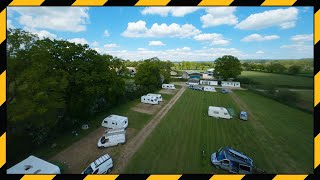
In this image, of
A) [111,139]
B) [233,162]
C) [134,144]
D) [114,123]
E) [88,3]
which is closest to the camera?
[88,3]

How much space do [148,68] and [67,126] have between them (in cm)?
2061

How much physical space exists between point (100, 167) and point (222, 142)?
9.69 meters

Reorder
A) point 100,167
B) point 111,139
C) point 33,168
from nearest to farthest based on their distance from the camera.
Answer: point 33,168 → point 100,167 → point 111,139

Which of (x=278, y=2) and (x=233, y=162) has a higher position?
(x=278, y=2)

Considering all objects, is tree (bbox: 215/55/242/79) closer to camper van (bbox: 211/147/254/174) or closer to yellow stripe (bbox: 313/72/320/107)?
camper van (bbox: 211/147/254/174)

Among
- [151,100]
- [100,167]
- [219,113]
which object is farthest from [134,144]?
[151,100]

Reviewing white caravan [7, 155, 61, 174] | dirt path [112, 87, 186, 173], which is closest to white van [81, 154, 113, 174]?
dirt path [112, 87, 186, 173]

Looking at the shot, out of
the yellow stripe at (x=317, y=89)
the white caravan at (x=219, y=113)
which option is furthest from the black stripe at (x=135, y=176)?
the white caravan at (x=219, y=113)

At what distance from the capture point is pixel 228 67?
4838 centimetres

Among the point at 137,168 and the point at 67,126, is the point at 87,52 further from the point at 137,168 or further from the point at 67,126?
the point at 137,168

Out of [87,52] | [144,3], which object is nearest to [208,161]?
[144,3]

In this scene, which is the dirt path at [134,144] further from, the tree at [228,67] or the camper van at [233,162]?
the tree at [228,67]

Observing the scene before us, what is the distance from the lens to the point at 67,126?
50.2 ft

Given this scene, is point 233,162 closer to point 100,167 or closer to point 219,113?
point 100,167
